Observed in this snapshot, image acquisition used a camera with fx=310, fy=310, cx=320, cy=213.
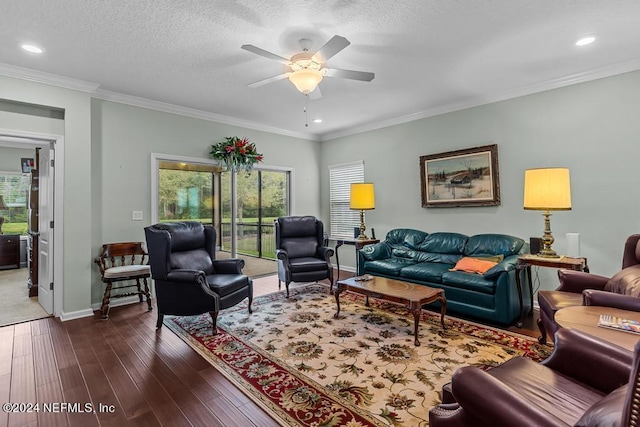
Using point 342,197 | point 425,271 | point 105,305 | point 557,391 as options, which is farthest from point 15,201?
point 557,391

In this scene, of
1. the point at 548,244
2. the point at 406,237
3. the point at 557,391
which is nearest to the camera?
the point at 557,391

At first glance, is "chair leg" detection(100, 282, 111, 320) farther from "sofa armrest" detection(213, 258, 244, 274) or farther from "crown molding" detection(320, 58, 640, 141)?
"crown molding" detection(320, 58, 640, 141)

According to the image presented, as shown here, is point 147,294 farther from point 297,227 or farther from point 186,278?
point 297,227

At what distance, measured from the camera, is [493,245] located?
4055 mm

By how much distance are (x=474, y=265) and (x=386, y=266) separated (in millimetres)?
1122

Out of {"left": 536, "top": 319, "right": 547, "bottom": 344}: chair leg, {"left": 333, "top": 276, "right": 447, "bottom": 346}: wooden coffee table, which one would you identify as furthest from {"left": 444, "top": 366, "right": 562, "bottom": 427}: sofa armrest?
{"left": 536, "top": 319, "right": 547, "bottom": 344}: chair leg

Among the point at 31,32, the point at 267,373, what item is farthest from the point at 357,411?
the point at 31,32

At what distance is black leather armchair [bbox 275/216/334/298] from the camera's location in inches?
173

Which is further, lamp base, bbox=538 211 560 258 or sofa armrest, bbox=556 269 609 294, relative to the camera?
lamp base, bbox=538 211 560 258

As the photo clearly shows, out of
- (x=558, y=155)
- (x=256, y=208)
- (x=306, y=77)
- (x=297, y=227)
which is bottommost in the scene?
(x=297, y=227)

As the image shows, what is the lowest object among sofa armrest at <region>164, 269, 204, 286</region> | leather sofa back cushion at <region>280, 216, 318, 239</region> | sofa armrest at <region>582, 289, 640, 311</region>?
sofa armrest at <region>582, 289, 640, 311</region>

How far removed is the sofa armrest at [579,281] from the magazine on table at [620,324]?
881 mm

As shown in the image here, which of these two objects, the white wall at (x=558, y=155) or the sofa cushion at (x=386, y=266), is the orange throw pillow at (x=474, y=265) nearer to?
the sofa cushion at (x=386, y=266)

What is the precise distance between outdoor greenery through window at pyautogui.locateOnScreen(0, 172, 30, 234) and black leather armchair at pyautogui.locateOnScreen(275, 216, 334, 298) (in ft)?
20.6
